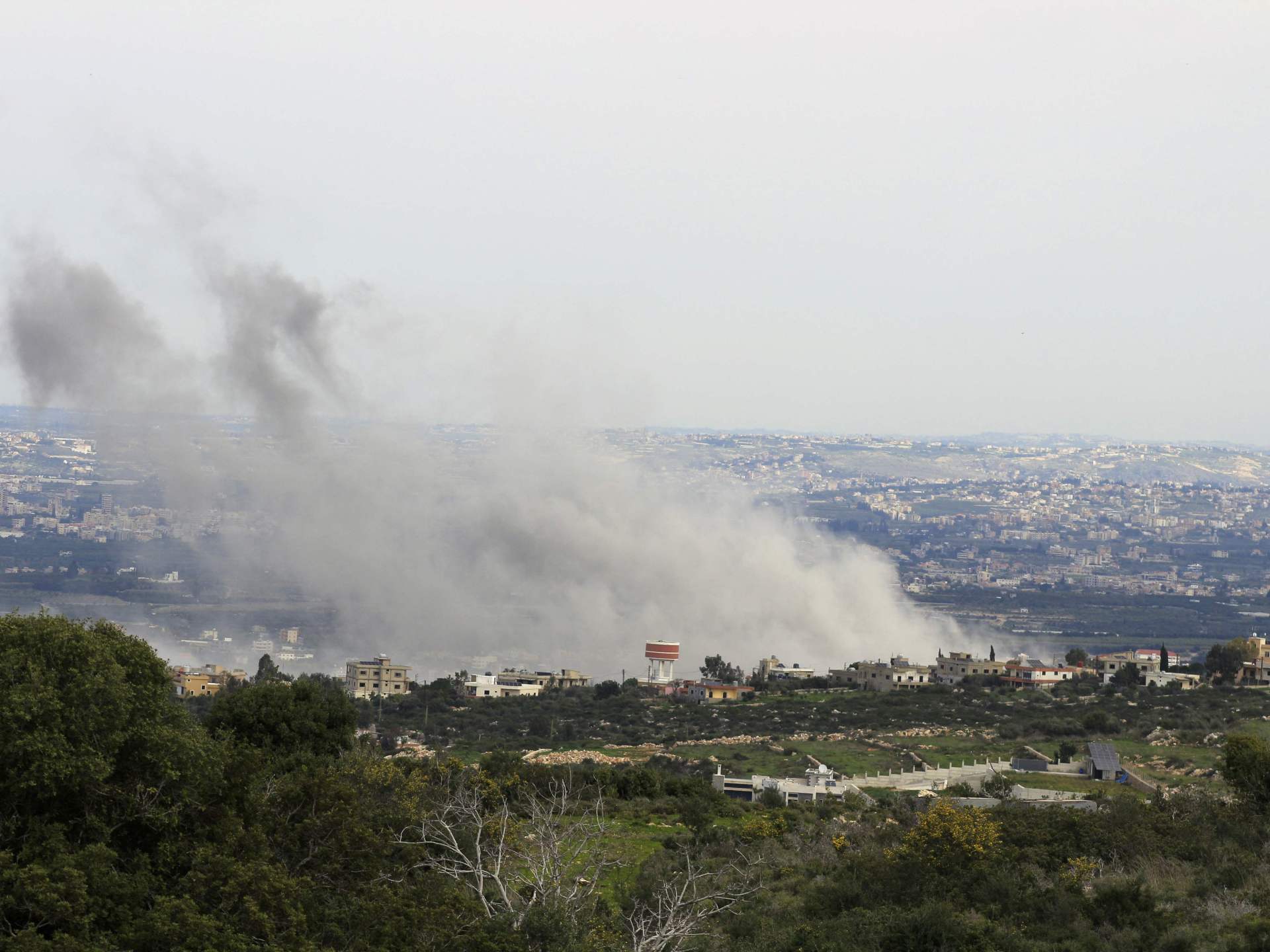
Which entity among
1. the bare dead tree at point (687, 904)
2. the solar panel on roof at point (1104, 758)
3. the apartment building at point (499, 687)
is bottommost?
the apartment building at point (499, 687)

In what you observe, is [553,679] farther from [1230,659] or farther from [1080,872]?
[1080,872]

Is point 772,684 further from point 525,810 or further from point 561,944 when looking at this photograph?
point 561,944

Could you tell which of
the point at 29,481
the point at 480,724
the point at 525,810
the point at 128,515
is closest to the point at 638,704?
the point at 480,724

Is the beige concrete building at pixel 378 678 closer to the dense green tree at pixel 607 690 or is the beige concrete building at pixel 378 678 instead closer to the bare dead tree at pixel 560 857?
the dense green tree at pixel 607 690

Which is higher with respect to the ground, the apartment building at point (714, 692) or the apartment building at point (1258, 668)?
the apartment building at point (1258, 668)

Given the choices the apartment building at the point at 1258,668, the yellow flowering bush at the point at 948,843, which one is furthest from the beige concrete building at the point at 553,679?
the yellow flowering bush at the point at 948,843

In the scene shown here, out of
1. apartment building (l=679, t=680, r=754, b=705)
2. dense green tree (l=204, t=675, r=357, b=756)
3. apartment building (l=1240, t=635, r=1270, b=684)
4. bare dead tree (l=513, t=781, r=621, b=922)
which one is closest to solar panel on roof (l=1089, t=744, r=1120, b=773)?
Result: bare dead tree (l=513, t=781, r=621, b=922)

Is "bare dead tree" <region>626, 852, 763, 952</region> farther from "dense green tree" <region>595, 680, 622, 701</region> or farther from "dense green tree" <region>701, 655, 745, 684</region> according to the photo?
"dense green tree" <region>701, 655, 745, 684</region>

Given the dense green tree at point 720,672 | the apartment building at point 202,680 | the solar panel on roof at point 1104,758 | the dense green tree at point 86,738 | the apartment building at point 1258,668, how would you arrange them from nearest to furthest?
the dense green tree at point 86,738 → the solar panel on roof at point 1104,758 → the apartment building at point 202,680 → the apartment building at point 1258,668 → the dense green tree at point 720,672

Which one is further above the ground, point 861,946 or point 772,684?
point 861,946
